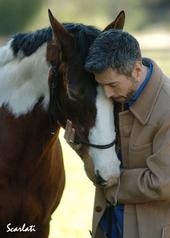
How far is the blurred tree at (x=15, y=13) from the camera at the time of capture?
28312mm

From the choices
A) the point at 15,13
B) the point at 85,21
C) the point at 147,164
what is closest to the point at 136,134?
the point at 147,164

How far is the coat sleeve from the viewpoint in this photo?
320cm

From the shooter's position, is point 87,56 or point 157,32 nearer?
point 87,56

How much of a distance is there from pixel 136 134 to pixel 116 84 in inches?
13.5

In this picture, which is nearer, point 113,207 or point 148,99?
point 148,99

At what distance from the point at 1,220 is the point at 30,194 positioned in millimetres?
221

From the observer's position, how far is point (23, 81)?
3650mm

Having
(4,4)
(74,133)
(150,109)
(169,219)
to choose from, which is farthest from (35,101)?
(4,4)

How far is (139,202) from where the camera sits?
11.0 feet

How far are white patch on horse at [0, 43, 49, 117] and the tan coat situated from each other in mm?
515

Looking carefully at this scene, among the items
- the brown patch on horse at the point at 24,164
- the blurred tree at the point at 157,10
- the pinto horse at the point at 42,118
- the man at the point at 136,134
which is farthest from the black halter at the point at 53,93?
the blurred tree at the point at 157,10

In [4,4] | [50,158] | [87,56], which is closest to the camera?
[87,56]

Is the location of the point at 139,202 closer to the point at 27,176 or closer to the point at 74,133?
the point at 74,133

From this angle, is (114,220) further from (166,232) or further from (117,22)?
(117,22)
